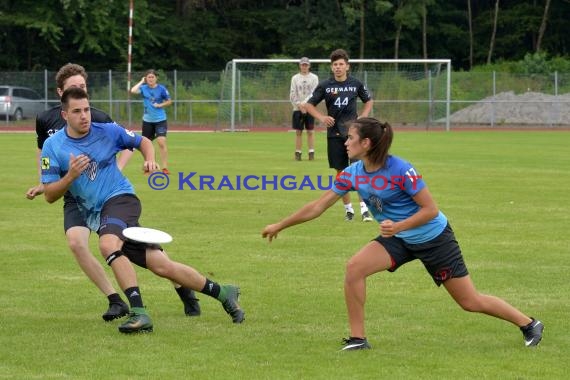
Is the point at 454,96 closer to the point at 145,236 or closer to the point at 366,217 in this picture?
the point at 366,217

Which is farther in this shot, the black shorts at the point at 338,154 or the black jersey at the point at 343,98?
the black jersey at the point at 343,98

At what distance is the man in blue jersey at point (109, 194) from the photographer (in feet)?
23.3

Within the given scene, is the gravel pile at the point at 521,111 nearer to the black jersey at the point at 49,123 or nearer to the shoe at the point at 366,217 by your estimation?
the shoe at the point at 366,217

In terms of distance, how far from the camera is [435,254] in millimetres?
6586

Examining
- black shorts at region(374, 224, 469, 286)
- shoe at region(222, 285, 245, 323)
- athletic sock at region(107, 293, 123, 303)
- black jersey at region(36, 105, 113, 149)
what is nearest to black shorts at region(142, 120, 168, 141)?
black jersey at region(36, 105, 113, 149)

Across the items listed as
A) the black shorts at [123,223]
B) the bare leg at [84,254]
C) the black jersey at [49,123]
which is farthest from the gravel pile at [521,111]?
the black shorts at [123,223]

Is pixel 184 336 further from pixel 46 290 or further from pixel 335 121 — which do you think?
pixel 335 121

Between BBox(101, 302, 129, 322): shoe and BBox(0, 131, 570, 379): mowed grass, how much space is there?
0.09 m

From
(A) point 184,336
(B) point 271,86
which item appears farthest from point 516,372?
(B) point 271,86

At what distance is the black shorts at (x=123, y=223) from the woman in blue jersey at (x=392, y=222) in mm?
1002

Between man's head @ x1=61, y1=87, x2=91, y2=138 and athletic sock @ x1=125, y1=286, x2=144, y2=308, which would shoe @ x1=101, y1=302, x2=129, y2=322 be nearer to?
athletic sock @ x1=125, y1=286, x2=144, y2=308

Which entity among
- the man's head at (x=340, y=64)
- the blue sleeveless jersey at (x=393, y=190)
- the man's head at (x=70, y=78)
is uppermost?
the man's head at (x=340, y=64)

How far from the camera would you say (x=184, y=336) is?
23.2 feet

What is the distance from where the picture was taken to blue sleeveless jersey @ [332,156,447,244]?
21.2ft
